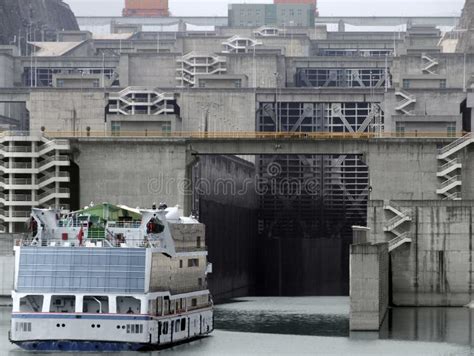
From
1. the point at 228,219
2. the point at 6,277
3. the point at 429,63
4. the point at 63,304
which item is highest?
the point at 429,63

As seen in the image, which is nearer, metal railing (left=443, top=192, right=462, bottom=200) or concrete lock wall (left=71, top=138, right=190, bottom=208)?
metal railing (left=443, top=192, right=462, bottom=200)

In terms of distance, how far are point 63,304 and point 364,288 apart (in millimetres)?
23895

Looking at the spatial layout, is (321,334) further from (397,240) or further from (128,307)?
(128,307)

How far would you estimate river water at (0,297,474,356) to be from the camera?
85312 millimetres

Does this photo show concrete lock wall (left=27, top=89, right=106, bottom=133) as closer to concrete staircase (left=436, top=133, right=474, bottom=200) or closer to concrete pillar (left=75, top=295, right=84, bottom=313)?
concrete staircase (left=436, top=133, right=474, bottom=200)

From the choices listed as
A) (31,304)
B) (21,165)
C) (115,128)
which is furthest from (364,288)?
(115,128)

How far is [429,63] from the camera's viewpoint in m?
188

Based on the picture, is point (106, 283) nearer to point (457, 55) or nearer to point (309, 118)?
point (309, 118)

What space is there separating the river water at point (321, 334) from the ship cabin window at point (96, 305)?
83.1 inches

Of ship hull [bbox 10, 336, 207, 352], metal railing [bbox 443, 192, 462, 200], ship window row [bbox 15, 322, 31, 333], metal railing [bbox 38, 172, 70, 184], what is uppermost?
metal railing [bbox 38, 172, 70, 184]

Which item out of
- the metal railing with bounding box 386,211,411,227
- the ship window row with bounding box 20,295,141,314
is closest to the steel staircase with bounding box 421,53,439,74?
the metal railing with bounding box 386,211,411,227

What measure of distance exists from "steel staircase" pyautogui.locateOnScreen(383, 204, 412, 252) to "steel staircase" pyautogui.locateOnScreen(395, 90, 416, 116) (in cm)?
4763

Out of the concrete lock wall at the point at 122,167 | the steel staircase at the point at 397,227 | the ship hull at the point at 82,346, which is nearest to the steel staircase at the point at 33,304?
the ship hull at the point at 82,346

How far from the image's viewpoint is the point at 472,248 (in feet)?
380
